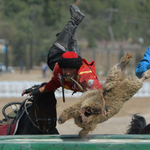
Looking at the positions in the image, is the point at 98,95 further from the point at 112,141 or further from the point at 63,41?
the point at 63,41

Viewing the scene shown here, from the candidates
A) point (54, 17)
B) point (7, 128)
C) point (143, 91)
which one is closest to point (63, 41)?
point (7, 128)

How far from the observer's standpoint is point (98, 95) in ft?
7.32

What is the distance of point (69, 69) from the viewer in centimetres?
294

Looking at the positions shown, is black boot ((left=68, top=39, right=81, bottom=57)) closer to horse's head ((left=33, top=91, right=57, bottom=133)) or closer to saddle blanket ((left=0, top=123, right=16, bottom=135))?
horse's head ((left=33, top=91, right=57, bottom=133))

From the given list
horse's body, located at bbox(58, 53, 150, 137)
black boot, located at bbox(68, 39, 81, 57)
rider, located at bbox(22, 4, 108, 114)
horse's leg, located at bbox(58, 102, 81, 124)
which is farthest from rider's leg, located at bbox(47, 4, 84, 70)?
horse's leg, located at bbox(58, 102, 81, 124)

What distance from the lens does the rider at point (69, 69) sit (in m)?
2.85

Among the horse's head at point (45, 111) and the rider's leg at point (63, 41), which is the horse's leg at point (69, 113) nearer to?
the horse's head at point (45, 111)

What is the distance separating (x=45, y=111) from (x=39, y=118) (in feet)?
0.35

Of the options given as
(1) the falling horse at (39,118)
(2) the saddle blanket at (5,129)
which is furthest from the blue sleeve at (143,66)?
(2) the saddle blanket at (5,129)

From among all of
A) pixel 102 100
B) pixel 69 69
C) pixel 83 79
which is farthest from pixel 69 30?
pixel 102 100

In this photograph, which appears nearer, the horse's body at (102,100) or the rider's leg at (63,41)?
the horse's body at (102,100)

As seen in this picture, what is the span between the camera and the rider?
285cm

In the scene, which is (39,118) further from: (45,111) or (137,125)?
(137,125)

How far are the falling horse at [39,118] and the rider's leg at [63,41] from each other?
445 mm
